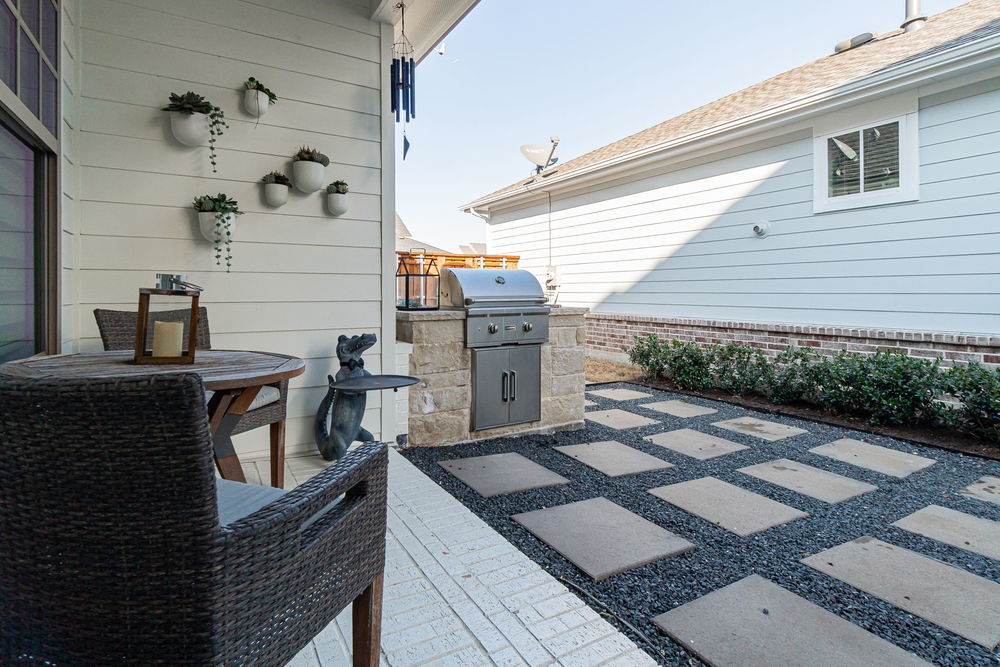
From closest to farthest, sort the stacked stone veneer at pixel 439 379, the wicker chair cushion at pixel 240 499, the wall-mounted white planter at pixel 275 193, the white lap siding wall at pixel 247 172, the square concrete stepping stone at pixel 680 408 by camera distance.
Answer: the wicker chair cushion at pixel 240 499, the white lap siding wall at pixel 247 172, the wall-mounted white planter at pixel 275 193, the stacked stone veneer at pixel 439 379, the square concrete stepping stone at pixel 680 408

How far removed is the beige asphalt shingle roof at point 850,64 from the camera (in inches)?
180

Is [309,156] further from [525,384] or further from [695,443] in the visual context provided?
[695,443]

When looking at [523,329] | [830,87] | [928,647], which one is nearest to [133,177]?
[523,329]

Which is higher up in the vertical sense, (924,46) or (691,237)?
(924,46)

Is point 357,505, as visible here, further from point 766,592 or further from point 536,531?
point 766,592

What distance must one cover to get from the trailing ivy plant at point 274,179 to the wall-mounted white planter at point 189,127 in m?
0.36

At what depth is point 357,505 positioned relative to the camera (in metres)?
1.09

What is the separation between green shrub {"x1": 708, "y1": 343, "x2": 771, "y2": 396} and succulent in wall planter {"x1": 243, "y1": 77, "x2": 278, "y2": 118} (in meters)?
4.77

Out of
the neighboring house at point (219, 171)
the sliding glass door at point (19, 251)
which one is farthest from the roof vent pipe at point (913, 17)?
the sliding glass door at point (19, 251)

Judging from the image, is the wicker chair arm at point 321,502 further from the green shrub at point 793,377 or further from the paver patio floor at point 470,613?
the green shrub at point 793,377

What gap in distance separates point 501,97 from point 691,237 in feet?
32.0

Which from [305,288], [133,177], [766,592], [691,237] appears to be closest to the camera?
[766,592]

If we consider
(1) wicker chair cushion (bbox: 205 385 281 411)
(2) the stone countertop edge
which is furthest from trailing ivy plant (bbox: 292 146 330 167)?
(1) wicker chair cushion (bbox: 205 385 281 411)

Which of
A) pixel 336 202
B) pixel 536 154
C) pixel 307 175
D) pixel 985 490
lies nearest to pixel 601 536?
pixel 985 490
